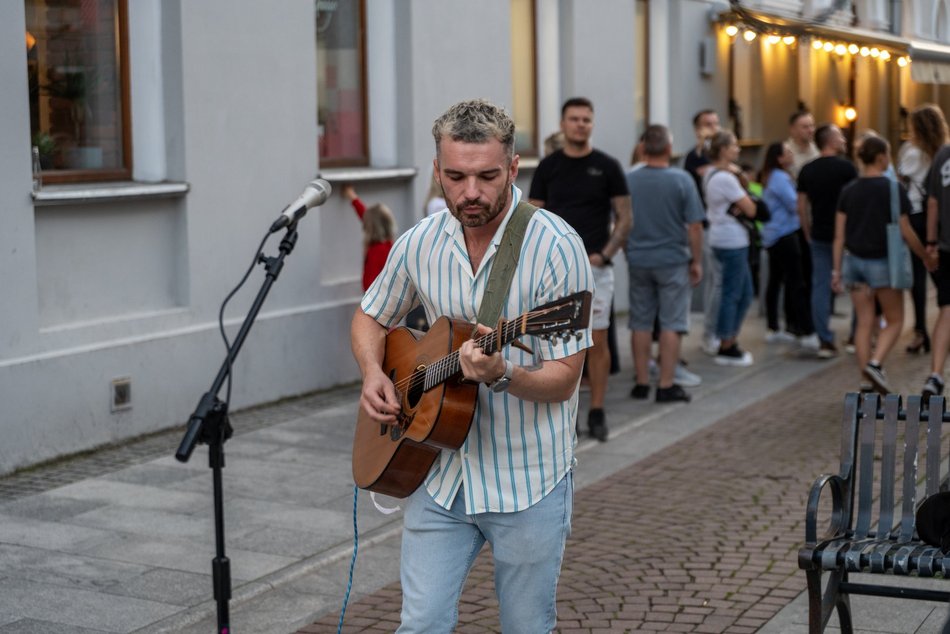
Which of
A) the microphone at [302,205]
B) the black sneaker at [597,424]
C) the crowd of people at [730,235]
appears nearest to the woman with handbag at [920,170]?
the crowd of people at [730,235]

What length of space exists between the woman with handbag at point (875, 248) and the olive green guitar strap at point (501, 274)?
7.30 meters

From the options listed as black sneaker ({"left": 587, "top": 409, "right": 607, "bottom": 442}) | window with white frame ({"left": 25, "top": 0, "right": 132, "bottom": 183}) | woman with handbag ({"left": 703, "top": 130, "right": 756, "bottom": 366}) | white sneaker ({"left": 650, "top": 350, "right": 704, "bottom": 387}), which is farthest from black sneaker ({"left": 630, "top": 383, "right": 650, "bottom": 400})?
window with white frame ({"left": 25, "top": 0, "right": 132, "bottom": 183})

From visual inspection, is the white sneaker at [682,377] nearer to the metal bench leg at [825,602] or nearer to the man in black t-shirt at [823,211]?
the man in black t-shirt at [823,211]

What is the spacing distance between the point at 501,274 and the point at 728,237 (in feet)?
28.7

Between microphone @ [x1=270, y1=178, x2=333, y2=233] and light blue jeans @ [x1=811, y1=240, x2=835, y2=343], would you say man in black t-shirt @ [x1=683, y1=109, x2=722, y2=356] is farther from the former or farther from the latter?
microphone @ [x1=270, y1=178, x2=333, y2=233]

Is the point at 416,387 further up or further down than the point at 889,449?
further up

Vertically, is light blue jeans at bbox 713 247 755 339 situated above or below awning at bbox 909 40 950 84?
below

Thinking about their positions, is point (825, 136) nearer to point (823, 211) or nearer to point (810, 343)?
point (823, 211)

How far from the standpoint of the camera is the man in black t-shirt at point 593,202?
9383 millimetres

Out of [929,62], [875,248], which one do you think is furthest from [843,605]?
[875,248]

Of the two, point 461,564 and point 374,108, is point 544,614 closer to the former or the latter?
point 461,564

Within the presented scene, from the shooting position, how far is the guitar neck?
3420mm

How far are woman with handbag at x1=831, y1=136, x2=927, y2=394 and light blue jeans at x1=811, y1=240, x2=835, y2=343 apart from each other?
1.42 meters

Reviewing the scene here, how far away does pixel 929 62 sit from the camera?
9688 mm
